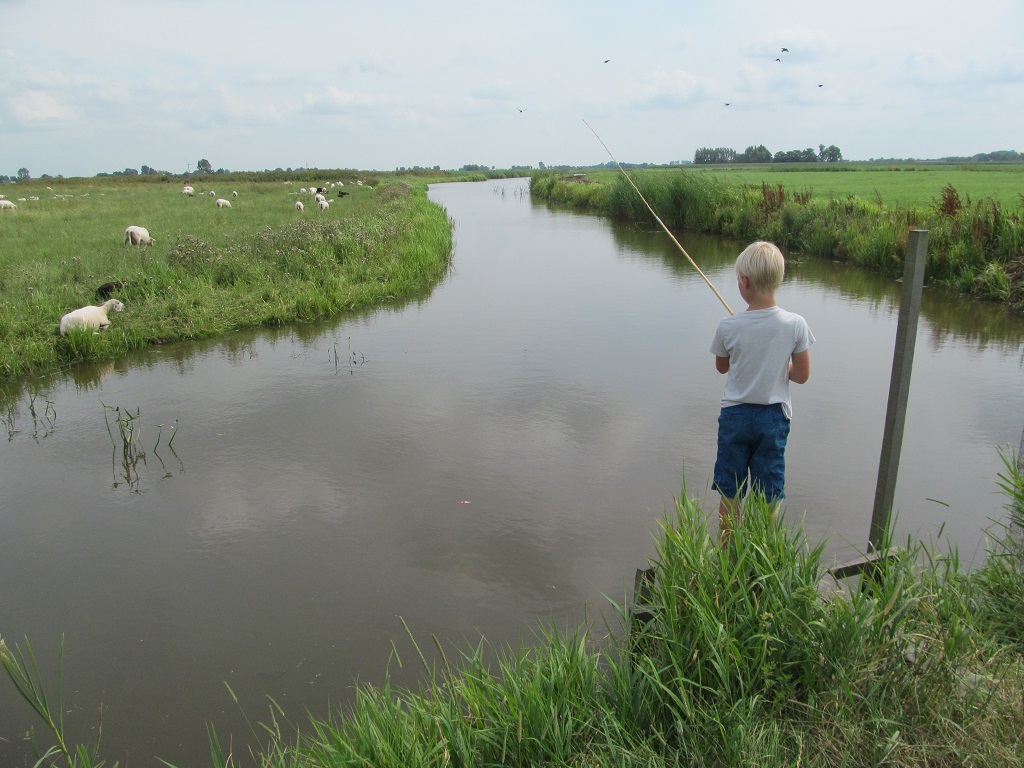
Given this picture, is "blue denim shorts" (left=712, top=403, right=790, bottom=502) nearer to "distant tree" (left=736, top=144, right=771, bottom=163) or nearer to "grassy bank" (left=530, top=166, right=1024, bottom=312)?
"grassy bank" (left=530, top=166, right=1024, bottom=312)

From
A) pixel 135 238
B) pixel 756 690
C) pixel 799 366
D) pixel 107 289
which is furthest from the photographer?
pixel 135 238

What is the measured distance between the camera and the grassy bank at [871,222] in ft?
35.5

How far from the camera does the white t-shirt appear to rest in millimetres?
3092

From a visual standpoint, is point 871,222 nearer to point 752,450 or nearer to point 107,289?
point 752,450

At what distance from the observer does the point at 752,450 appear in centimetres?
330

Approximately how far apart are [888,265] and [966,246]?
170cm

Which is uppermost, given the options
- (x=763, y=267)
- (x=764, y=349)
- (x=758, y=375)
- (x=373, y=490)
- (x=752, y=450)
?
(x=763, y=267)

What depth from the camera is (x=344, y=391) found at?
6934 millimetres

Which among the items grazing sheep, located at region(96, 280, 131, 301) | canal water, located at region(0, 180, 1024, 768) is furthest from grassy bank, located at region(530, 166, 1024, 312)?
grazing sheep, located at region(96, 280, 131, 301)

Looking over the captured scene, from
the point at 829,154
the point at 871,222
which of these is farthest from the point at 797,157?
the point at 871,222

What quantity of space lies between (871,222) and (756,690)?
14567 mm

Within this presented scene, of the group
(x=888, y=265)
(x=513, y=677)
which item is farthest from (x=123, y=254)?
(x=888, y=265)

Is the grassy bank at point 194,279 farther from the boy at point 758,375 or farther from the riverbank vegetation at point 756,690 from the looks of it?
the boy at point 758,375

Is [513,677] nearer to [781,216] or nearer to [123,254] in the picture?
[123,254]
